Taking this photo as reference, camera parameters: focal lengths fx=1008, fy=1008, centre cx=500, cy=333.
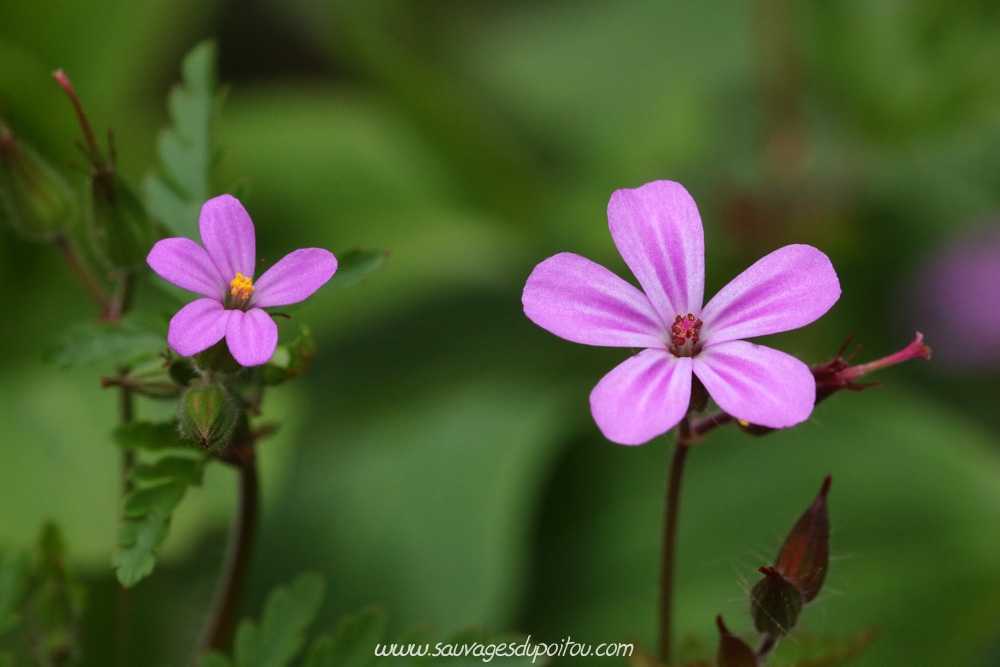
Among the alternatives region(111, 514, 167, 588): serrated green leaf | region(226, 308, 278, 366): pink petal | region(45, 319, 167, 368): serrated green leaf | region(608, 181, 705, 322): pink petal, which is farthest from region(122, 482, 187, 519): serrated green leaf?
region(608, 181, 705, 322): pink petal

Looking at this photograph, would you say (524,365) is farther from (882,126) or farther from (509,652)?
(509,652)

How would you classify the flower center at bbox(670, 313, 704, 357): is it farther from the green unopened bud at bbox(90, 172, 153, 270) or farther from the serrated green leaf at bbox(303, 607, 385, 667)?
the green unopened bud at bbox(90, 172, 153, 270)

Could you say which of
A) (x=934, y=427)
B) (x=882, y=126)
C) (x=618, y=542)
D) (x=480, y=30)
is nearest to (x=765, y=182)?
(x=882, y=126)

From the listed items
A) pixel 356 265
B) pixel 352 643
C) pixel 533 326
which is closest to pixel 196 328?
pixel 356 265

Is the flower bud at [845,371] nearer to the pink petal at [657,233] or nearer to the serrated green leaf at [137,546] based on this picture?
the pink petal at [657,233]

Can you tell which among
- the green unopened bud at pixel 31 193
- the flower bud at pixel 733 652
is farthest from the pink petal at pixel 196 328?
the flower bud at pixel 733 652

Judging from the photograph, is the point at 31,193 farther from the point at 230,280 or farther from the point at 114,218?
the point at 230,280
